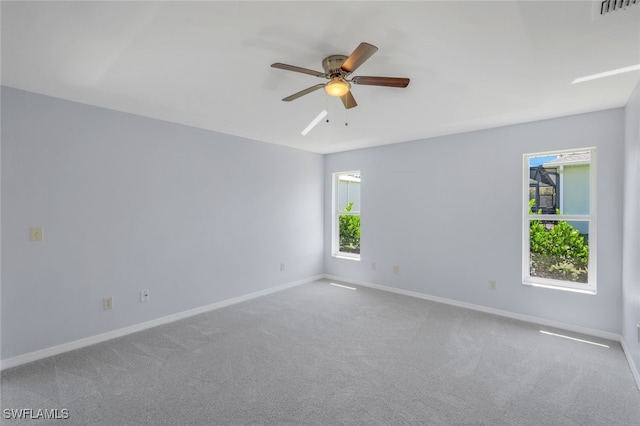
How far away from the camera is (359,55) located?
5.79 feet

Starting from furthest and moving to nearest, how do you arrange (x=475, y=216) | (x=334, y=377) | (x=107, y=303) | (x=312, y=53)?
(x=475, y=216) < (x=107, y=303) < (x=334, y=377) < (x=312, y=53)

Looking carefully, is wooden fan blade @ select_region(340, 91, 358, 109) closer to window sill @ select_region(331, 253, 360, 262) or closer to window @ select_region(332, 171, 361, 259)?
window @ select_region(332, 171, 361, 259)

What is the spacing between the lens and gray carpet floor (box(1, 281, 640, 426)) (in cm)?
193

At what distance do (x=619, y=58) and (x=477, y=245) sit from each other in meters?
2.38

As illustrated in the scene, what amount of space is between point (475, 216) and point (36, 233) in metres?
4.71

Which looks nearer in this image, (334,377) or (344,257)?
(334,377)

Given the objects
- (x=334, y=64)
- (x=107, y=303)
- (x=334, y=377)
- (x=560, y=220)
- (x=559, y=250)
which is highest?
(x=334, y=64)

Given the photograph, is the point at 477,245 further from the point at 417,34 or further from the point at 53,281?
the point at 53,281

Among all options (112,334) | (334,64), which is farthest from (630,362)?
(112,334)

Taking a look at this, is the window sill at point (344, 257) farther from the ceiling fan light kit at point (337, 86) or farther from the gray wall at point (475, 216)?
the ceiling fan light kit at point (337, 86)

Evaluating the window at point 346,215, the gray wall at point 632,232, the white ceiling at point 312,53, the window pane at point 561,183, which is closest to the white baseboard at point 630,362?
the gray wall at point 632,232

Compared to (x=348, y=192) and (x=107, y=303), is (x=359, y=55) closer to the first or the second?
(x=107, y=303)

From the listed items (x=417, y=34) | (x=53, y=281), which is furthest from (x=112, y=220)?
(x=417, y=34)

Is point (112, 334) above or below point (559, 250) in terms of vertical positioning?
below
